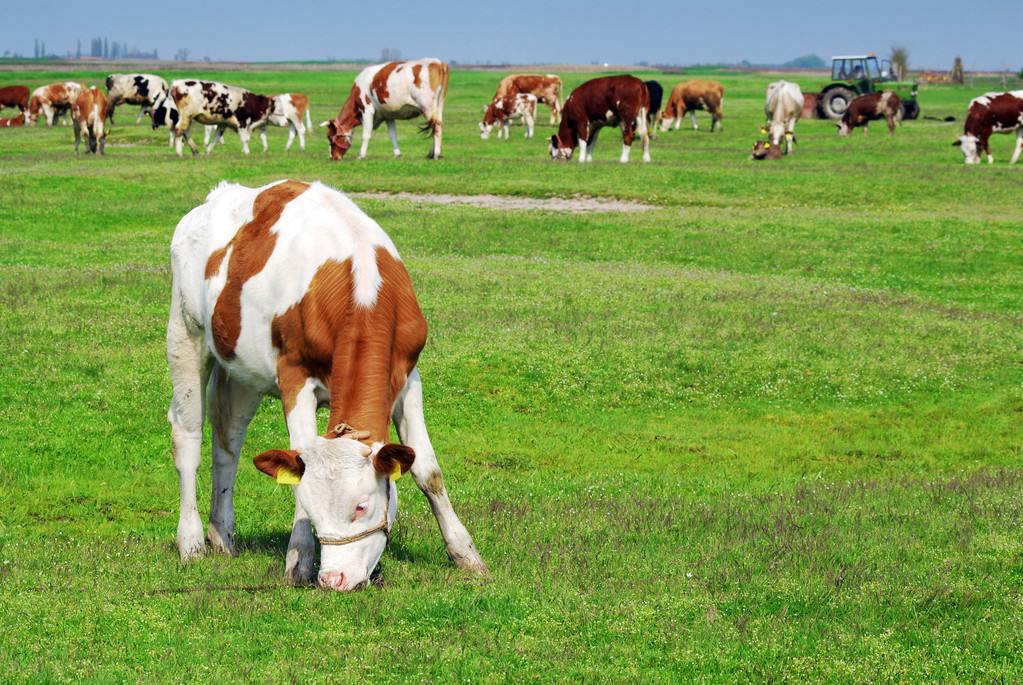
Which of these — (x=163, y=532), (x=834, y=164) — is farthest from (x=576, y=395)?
(x=834, y=164)

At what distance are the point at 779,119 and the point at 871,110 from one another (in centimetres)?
1717

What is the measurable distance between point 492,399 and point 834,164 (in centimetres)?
3158

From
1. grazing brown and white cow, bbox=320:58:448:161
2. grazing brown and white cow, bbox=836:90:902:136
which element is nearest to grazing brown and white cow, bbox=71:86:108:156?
grazing brown and white cow, bbox=320:58:448:161

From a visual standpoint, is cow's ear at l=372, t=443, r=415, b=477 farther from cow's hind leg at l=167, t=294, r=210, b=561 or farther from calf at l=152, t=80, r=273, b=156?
calf at l=152, t=80, r=273, b=156

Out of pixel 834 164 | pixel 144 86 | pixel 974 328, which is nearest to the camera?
pixel 974 328

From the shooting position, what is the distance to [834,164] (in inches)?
1826

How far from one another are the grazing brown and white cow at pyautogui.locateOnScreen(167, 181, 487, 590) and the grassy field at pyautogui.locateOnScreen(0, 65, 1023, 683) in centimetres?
40

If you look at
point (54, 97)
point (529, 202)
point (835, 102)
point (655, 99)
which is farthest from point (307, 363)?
point (835, 102)

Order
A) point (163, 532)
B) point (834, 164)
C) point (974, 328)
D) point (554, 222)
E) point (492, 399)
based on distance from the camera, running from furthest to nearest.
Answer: point (834, 164) → point (554, 222) → point (974, 328) → point (492, 399) → point (163, 532)

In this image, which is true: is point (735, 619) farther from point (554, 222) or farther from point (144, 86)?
point (144, 86)

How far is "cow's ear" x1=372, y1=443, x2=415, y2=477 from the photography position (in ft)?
27.0

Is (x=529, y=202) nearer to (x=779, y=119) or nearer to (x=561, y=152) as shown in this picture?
(x=561, y=152)

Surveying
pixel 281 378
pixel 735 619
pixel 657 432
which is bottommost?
pixel 657 432

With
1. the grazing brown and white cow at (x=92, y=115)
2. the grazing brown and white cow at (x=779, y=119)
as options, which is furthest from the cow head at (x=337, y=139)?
the grazing brown and white cow at (x=779, y=119)
